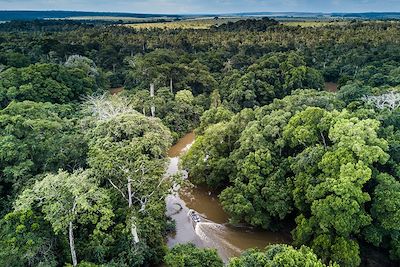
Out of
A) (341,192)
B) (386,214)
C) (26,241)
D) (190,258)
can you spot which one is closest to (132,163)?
(190,258)

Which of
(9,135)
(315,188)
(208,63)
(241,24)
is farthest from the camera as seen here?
(241,24)

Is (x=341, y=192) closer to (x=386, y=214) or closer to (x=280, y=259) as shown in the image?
(x=386, y=214)

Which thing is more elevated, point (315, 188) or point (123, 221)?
point (315, 188)

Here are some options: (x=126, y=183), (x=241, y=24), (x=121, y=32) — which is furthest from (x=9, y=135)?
(x=241, y=24)

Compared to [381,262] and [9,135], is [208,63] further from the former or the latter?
[381,262]

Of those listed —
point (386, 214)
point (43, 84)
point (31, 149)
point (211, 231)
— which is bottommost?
point (211, 231)

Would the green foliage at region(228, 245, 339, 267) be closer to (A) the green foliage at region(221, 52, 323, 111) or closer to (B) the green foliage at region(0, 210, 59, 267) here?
(B) the green foliage at region(0, 210, 59, 267)

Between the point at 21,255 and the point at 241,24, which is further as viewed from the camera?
the point at 241,24
